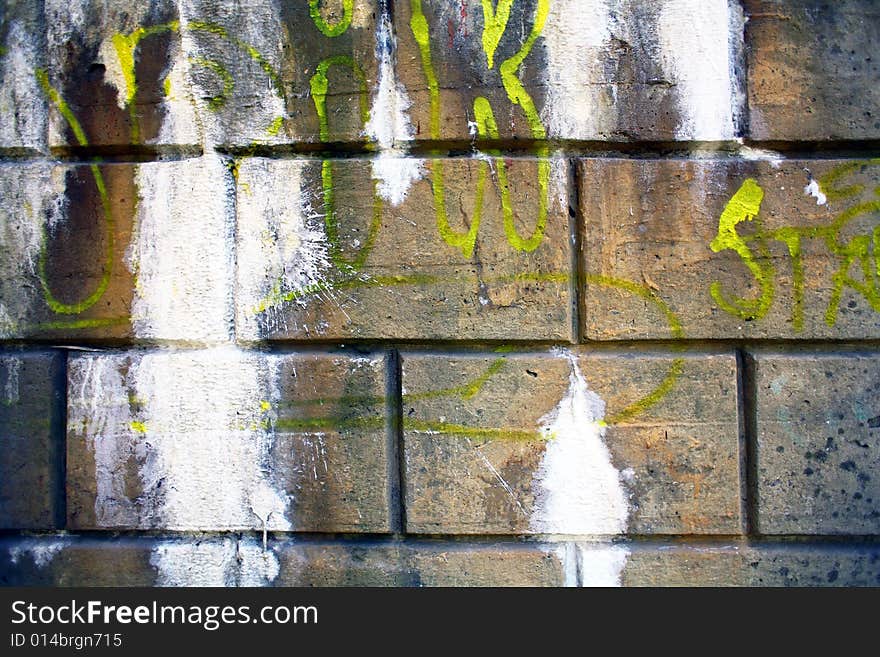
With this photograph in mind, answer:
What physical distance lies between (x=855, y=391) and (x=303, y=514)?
6.48ft

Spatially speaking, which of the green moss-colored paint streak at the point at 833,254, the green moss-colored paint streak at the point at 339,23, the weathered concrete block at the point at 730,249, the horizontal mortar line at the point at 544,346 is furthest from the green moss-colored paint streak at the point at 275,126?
the green moss-colored paint streak at the point at 833,254

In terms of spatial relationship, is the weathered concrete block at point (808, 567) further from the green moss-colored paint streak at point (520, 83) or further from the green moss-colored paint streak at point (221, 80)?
the green moss-colored paint streak at point (221, 80)

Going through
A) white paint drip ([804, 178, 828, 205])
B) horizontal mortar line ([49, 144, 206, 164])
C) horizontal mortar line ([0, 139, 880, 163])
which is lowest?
white paint drip ([804, 178, 828, 205])

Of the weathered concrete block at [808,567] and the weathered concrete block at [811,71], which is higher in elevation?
the weathered concrete block at [811,71]

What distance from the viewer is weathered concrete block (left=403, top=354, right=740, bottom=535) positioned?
2.07 m

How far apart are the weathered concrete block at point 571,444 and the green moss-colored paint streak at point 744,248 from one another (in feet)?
0.61

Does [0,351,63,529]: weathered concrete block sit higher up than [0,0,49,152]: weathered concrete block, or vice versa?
[0,0,49,152]: weathered concrete block

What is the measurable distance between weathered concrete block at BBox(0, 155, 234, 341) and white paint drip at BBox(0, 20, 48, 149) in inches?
4.1

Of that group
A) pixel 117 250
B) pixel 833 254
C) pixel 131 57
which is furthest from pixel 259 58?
pixel 833 254

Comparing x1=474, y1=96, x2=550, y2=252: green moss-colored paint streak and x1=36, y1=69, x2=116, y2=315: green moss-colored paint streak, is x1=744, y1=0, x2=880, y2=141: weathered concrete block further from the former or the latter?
x1=36, y1=69, x2=116, y2=315: green moss-colored paint streak

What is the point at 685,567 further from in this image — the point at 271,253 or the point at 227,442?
the point at 271,253

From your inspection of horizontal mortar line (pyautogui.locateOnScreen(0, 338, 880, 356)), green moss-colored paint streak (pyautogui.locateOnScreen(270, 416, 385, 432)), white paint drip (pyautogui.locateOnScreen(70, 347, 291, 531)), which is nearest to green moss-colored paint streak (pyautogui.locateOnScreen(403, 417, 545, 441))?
green moss-colored paint streak (pyautogui.locateOnScreen(270, 416, 385, 432))

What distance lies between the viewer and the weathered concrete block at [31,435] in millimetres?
2150

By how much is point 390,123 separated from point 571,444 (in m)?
1.29
